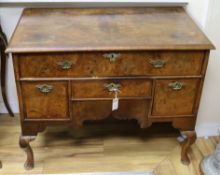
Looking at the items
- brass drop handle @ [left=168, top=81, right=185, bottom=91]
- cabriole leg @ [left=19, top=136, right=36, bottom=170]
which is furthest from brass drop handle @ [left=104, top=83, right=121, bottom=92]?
cabriole leg @ [left=19, top=136, right=36, bottom=170]

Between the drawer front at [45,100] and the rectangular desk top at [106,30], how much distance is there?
187 millimetres

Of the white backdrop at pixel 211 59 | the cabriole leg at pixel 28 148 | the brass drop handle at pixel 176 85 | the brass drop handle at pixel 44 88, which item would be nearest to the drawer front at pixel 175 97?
the brass drop handle at pixel 176 85

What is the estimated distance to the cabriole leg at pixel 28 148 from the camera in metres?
1.64

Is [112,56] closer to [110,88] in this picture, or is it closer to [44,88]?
[110,88]

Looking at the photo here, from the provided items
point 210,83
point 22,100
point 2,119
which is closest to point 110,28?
point 22,100

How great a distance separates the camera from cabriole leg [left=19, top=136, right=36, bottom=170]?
1644 millimetres

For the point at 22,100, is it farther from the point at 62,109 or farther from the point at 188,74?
the point at 188,74

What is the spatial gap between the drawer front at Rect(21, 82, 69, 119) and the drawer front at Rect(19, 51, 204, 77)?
2.2 inches

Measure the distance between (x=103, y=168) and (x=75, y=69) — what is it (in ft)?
2.08

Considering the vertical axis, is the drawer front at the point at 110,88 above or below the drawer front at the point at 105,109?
above

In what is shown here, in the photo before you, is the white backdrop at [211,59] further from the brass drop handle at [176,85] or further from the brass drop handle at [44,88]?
the brass drop handle at [44,88]

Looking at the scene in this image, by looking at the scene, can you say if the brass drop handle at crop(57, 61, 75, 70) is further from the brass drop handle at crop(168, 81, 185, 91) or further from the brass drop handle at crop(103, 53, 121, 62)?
the brass drop handle at crop(168, 81, 185, 91)

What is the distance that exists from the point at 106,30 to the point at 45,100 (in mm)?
425

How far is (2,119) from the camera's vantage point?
2143mm
